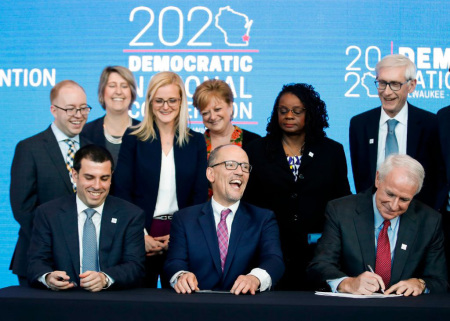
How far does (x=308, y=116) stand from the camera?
3740 millimetres

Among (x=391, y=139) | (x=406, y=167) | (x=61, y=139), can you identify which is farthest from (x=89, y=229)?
(x=391, y=139)

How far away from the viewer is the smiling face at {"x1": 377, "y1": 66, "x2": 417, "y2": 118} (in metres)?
3.54

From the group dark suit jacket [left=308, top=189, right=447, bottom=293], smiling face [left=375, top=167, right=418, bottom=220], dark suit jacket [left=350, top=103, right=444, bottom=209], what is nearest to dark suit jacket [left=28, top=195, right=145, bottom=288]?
dark suit jacket [left=308, top=189, right=447, bottom=293]

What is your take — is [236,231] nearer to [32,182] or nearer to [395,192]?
[395,192]

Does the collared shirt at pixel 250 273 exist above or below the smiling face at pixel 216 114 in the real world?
below

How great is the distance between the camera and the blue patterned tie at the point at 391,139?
12.1 ft

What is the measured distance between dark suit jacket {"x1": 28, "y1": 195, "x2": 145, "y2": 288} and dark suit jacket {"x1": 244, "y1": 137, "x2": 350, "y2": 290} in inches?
33.5

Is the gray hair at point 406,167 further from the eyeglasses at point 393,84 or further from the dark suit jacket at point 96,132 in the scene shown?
the dark suit jacket at point 96,132

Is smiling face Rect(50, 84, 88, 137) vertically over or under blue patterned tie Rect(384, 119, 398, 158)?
over

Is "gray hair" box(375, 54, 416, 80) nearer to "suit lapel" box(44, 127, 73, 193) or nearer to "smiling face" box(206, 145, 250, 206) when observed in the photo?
"smiling face" box(206, 145, 250, 206)

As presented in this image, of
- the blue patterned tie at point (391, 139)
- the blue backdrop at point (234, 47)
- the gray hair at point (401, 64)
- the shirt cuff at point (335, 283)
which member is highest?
the blue backdrop at point (234, 47)

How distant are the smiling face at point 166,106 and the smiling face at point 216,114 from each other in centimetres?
25

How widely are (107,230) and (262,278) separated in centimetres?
81

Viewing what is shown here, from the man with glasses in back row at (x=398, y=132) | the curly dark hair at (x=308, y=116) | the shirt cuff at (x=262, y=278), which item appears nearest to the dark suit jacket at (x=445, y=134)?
the man with glasses in back row at (x=398, y=132)
